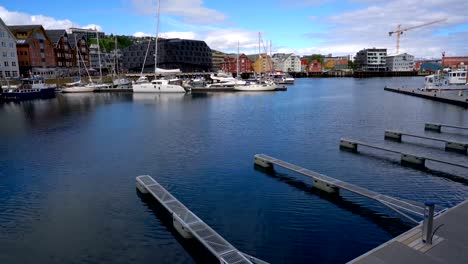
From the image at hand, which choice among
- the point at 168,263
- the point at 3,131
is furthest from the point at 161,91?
the point at 168,263

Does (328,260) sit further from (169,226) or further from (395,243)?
(169,226)

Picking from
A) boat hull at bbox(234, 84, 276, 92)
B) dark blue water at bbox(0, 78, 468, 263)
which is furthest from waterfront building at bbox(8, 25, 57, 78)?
dark blue water at bbox(0, 78, 468, 263)

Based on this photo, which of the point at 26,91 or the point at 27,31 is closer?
the point at 26,91

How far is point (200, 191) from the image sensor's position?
720 inches

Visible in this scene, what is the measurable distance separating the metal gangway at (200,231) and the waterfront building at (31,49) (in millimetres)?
104276

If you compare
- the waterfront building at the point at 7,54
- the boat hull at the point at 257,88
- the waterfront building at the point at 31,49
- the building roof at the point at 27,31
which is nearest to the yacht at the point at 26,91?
the waterfront building at the point at 7,54

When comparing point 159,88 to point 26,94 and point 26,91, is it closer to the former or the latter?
point 26,94

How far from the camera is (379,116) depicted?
43750 mm

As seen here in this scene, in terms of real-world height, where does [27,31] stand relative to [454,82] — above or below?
above

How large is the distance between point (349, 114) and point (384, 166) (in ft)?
83.9

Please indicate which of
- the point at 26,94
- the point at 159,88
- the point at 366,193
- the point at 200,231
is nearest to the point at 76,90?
the point at 26,94

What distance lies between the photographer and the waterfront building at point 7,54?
89750 mm

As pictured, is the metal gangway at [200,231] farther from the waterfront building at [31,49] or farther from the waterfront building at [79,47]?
the waterfront building at [79,47]

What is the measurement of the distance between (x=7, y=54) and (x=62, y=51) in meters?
30.6
